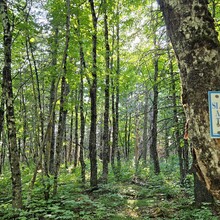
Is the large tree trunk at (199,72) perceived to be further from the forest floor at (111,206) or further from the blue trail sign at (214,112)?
the forest floor at (111,206)

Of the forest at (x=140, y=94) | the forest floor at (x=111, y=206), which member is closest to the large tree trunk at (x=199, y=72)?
the forest at (x=140, y=94)

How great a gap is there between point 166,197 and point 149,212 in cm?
193

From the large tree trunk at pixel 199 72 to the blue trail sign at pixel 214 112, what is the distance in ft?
0.10

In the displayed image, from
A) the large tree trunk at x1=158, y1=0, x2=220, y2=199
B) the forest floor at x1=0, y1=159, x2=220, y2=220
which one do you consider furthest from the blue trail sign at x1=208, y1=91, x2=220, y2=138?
the forest floor at x1=0, y1=159, x2=220, y2=220

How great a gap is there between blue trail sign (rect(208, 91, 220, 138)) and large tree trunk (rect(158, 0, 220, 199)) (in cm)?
3

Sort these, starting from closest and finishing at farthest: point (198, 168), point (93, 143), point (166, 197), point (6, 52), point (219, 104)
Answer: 1. point (219, 104)
2. point (198, 168)
3. point (6, 52)
4. point (166, 197)
5. point (93, 143)

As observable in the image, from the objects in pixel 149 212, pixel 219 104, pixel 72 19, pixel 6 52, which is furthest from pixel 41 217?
pixel 72 19

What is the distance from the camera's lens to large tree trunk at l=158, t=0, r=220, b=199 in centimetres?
190

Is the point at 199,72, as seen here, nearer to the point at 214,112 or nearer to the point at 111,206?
the point at 214,112

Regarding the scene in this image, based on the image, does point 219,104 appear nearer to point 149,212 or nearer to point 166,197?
point 149,212

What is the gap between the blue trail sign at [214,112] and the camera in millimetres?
1856

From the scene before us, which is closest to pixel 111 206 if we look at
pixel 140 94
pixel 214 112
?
pixel 140 94

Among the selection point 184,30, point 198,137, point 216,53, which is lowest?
point 198,137

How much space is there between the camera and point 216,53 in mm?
1973
